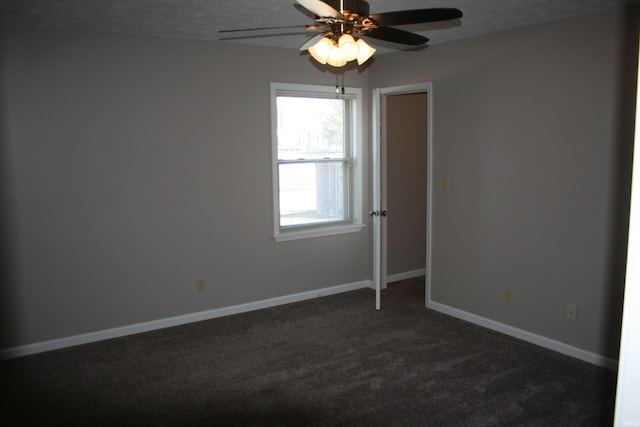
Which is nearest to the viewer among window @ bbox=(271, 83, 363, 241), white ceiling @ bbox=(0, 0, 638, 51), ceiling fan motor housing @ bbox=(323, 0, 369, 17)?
ceiling fan motor housing @ bbox=(323, 0, 369, 17)

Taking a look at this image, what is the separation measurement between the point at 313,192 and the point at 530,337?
239 cm

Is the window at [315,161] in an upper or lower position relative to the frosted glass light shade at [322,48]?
lower

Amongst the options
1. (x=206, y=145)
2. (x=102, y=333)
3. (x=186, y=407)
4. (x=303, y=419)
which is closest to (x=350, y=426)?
(x=303, y=419)

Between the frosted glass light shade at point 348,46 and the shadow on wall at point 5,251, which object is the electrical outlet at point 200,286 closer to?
the shadow on wall at point 5,251

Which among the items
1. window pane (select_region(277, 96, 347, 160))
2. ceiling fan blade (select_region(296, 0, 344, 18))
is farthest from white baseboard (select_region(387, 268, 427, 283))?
ceiling fan blade (select_region(296, 0, 344, 18))

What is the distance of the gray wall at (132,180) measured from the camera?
3668 mm

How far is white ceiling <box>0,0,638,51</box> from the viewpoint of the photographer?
310 cm

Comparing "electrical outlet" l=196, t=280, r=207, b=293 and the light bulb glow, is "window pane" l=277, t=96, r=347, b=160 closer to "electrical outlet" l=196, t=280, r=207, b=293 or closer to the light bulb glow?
"electrical outlet" l=196, t=280, r=207, b=293

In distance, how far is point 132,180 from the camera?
4059mm

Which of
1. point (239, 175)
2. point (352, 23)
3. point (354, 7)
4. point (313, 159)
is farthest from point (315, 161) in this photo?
point (354, 7)

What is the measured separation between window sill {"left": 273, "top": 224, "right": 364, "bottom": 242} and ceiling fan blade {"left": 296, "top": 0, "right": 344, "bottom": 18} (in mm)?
2673

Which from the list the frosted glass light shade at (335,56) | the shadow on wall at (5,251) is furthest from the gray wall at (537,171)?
the shadow on wall at (5,251)

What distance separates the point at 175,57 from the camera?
13.6 feet

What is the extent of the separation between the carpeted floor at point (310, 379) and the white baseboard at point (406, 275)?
127 centimetres
